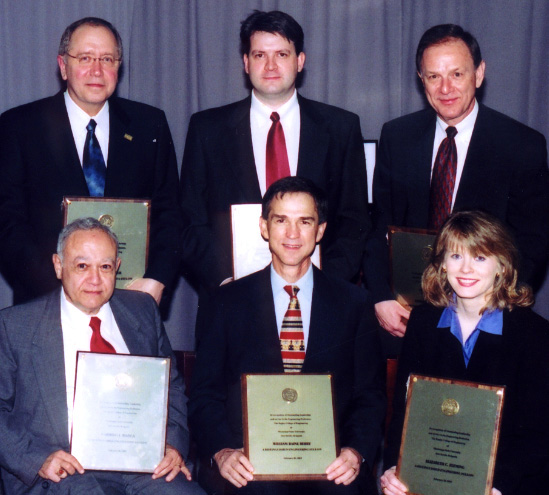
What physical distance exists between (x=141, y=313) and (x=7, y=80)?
11.9 ft

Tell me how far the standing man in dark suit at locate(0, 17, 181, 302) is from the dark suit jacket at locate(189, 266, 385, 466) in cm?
57

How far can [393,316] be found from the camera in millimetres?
3844

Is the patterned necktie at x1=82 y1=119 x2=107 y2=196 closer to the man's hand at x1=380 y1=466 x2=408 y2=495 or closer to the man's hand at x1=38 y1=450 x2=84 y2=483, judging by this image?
the man's hand at x1=38 y1=450 x2=84 y2=483

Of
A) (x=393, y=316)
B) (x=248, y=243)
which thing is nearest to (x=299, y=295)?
(x=248, y=243)

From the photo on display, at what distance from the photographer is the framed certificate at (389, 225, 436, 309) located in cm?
371

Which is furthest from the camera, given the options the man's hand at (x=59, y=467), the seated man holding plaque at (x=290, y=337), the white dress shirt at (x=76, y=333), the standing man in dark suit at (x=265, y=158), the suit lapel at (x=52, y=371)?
the standing man in dark suit at (x=265, y=158)

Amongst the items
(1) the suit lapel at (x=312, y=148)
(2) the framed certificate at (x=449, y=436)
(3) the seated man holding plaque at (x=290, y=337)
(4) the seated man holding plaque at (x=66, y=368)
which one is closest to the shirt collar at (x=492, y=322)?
(2) the framed certificate at (x=449, y=436)

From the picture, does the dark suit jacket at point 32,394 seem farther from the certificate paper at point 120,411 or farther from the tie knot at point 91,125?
the tie knot at point 91,125

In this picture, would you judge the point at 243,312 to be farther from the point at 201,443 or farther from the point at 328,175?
the point at 328,175

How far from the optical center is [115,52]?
3.97 metres

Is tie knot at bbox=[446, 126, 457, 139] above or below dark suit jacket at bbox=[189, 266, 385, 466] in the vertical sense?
above

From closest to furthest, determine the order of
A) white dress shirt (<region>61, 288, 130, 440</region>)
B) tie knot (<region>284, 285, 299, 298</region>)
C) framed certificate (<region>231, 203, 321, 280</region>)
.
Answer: white dress shirt (<region>61, 288, 130, 440</region>), tie knot (<region>284, 285, 299, 298</region>), framed certificate (<region>231, 203, 321, 280</region>)

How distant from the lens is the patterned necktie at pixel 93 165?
3982 millimetres

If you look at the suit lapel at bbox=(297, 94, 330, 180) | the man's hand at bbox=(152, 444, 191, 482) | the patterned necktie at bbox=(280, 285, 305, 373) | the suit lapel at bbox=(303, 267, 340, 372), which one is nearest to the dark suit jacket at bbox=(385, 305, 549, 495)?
the suit lapel at bbox=(303, 267, 340, 372)
